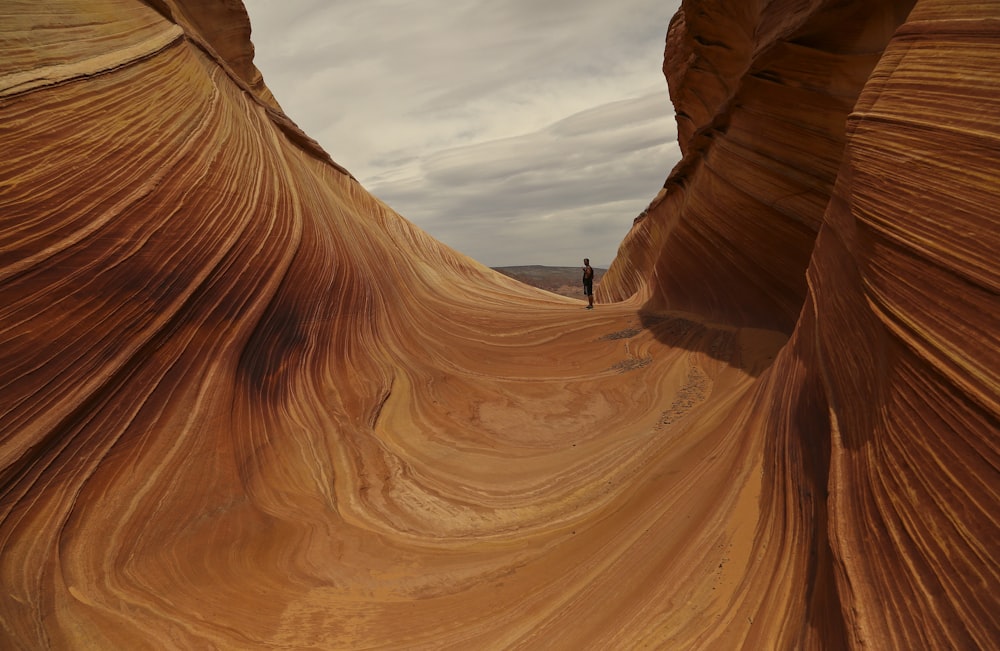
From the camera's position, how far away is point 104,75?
200 inches

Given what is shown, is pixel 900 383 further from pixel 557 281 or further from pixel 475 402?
pixel 557 281

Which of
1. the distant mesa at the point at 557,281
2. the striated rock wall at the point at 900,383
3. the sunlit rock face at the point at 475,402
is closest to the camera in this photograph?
the striated rock wall at the point at 900,383

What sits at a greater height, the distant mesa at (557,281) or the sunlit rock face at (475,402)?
the distant mesa at (557,281)

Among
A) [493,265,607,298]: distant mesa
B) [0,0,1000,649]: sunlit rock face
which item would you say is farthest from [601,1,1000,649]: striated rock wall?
[493,265,607,298]: distant mesa

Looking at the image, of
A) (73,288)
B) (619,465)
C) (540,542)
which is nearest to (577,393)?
(619,465)

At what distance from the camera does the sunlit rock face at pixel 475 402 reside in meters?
2.36

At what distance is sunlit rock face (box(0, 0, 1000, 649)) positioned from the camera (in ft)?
7.73

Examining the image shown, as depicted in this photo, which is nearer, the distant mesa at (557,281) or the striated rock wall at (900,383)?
the striated rock wall at (900,383)

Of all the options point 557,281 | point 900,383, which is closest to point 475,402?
point 900,383

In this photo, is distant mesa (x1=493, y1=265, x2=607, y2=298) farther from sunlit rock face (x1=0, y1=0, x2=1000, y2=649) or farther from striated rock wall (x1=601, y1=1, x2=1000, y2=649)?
striated rock wall (x1=601, y1=1, x2=1000, y2=649)

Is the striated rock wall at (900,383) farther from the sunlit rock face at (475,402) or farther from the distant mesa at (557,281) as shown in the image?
the distant mesa at (557,281)

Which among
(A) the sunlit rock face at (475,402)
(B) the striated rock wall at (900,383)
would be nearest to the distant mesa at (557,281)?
(A) the sunlit rock face at (475,402)

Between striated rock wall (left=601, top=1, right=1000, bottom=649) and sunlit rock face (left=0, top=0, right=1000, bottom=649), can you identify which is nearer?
striated rock wall (left=601, top=1, right=1000, bottom=649)

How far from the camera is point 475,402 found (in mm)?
7086
